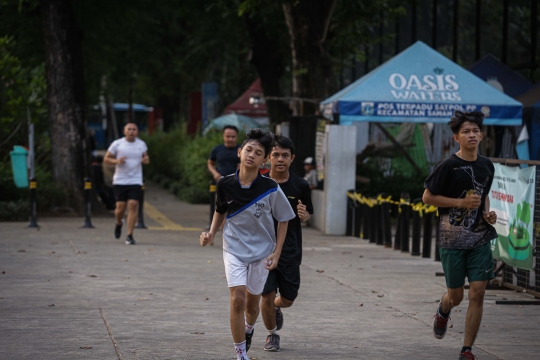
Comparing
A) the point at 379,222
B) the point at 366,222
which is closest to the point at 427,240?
the point at 379,222

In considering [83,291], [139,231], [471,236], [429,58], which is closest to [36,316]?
[83,291]

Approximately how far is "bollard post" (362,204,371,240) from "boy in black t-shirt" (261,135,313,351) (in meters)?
9.19

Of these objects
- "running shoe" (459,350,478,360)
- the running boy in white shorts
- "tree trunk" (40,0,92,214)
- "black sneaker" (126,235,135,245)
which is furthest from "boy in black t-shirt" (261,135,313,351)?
"tree trunk" (40,0,92,214)

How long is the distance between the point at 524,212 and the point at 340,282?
A: 2.53 meters

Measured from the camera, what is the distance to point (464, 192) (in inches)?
276

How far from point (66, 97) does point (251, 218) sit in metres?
14.5

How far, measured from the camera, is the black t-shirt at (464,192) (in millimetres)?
6988

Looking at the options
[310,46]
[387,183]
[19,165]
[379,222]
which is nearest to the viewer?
[379,222]

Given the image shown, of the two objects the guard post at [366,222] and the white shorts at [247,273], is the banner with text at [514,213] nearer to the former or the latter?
the white shorts at [247,273]

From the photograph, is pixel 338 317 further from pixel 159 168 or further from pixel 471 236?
pixel 159 168

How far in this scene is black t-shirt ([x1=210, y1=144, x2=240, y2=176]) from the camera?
14891 millimetres

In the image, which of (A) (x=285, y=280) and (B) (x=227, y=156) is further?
(B) (x=227, y=156)

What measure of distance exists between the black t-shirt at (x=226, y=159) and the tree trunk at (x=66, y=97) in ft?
21.0

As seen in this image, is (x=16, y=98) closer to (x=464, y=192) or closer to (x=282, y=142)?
(x=282, y=142)
